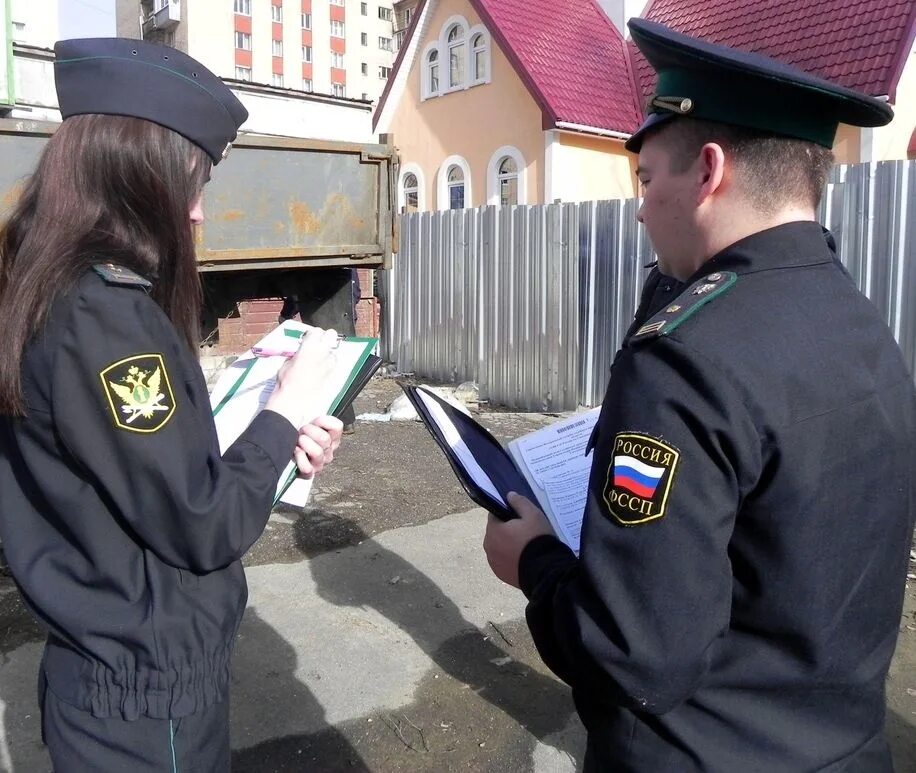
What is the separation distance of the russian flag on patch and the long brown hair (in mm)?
859

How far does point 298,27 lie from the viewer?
175ft

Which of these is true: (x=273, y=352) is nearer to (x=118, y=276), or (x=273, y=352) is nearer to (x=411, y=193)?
(x=118, y=276)

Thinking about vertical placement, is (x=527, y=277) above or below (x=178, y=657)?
below

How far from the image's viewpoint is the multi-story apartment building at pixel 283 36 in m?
46.5

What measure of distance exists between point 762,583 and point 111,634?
1036 millimetres

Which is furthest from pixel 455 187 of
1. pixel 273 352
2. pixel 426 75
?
pixel 273 352

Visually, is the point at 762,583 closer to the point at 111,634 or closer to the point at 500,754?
the point at 111,634

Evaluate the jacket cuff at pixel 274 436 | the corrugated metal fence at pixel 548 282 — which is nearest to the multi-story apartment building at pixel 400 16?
the corrugated metal fence at pixel 548 282

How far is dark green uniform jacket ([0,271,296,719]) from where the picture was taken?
1260 millimetres

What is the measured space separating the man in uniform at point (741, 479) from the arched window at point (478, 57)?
1441cm

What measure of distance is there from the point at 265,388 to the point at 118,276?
1.59ft

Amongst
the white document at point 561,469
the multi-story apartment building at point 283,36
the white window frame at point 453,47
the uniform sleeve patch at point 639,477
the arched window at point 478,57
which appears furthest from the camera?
the multi-story apartment building at point 283,36

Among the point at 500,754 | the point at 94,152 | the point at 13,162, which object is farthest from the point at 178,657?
the point at 13,162

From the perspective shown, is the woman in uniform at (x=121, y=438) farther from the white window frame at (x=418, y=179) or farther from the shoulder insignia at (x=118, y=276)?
the white window frame at (x=418, y=179)
